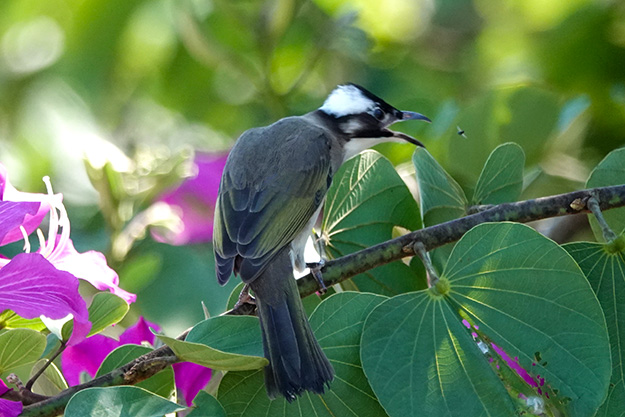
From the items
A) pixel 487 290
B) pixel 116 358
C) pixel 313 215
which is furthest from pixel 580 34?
pixel 116 358

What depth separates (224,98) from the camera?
3.67 meters

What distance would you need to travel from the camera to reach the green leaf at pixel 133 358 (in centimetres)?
135

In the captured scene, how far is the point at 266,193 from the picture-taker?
2062 mm

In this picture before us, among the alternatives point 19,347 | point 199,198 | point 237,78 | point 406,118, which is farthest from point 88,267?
point 237,78

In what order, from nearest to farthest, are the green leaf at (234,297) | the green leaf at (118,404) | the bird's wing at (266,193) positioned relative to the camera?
the green leaf at (118,404) < the green leaf at (234,297) < the bird's wing at (266,193)

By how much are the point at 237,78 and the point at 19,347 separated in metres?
2.38

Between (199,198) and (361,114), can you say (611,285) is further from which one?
(199,198)

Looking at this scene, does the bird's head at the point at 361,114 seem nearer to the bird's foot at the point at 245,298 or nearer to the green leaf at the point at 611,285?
the bird's foot at the point at 245,298

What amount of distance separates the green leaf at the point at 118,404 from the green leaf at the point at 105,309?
21cm

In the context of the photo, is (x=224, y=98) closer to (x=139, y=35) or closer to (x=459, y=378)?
(x=139, y=35)

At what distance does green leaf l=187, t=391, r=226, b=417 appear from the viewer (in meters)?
1.26

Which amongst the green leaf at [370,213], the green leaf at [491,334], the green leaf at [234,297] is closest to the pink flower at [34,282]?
the green leaf at [234,297]

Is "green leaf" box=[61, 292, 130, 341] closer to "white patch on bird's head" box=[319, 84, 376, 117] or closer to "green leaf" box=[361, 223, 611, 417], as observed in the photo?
"green leaf" box=[361, 223, 611, 417]

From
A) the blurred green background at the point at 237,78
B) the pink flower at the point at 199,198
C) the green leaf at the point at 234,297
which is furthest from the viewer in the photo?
the pink flower at the point at 199,198
